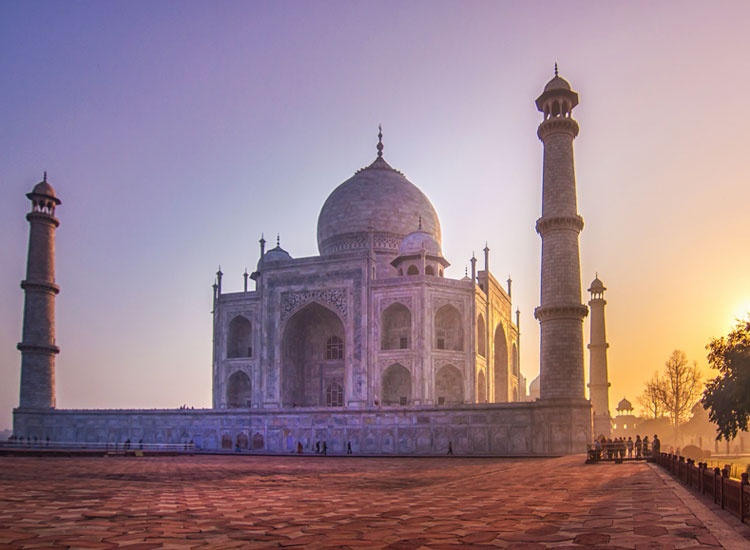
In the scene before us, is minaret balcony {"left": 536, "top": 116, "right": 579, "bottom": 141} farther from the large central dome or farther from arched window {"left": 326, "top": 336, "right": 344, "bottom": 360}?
arched window {"left": 326, "top": 336, "right": 344, "bottom": 360}

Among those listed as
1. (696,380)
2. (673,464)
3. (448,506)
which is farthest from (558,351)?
(696,380)

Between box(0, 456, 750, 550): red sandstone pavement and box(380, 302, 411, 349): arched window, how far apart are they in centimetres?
1996

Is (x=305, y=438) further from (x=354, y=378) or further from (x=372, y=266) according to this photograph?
(x=372, y=266)

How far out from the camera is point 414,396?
2869cm

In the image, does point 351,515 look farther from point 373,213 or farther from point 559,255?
point 373,213

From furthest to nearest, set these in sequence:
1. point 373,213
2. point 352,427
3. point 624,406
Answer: point 624,406 < point 373,213 < point 352,427

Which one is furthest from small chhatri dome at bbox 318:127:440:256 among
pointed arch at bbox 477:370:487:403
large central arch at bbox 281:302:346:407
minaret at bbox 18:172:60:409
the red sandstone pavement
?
the red sandstone pavement

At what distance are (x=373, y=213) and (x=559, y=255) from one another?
15968 mm

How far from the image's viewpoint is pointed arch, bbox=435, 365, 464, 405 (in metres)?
30.0

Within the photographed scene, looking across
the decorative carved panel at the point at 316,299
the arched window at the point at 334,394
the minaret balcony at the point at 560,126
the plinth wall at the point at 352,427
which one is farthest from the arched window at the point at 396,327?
the minaret balcony at the point at 560,126

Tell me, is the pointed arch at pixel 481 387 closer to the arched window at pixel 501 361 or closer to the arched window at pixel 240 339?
the arched window at pixel 501 361

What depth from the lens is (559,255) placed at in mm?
22281

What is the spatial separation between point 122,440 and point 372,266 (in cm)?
1286

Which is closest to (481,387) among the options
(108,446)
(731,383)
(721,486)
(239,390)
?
(239,390)
